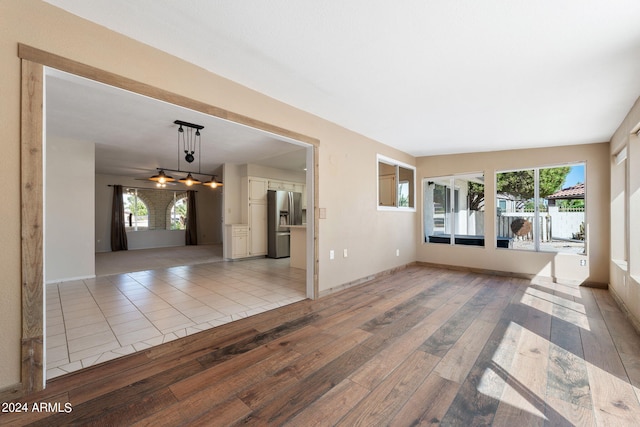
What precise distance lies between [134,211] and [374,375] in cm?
1085

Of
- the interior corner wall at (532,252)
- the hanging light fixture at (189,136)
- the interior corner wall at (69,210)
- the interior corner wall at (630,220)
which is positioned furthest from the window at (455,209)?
the interior corner wall at (69,210)

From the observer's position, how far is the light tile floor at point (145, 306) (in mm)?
2412

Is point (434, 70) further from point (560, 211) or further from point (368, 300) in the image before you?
point (560, 211)

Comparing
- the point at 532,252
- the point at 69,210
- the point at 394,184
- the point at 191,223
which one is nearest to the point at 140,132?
the point at 69,210

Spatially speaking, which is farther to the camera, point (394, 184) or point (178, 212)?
point (178, 212)

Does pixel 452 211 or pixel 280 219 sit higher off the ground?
pixel 452 211

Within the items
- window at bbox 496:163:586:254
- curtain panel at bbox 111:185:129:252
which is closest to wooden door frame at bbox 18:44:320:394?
window at bbox 496:163:586:254

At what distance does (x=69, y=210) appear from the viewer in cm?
487

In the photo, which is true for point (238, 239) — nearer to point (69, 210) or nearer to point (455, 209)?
point (69, 210)

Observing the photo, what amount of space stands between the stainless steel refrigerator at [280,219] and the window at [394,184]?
9.78ft

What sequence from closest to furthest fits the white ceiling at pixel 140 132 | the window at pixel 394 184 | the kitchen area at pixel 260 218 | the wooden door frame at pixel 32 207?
the wooden door frame at pixel 32 207, the white ceiling at pixel 140 132, the window at pixel 394 184, the kitchen area at pixel 260 218

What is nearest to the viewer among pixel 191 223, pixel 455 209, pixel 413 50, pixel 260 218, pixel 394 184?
pixel 413 50

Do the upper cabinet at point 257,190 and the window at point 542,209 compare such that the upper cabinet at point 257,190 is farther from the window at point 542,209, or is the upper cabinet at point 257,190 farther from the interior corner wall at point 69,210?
the window at point 542,209

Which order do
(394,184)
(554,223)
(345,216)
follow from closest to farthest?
(345,216), (554,223), (394,184)
